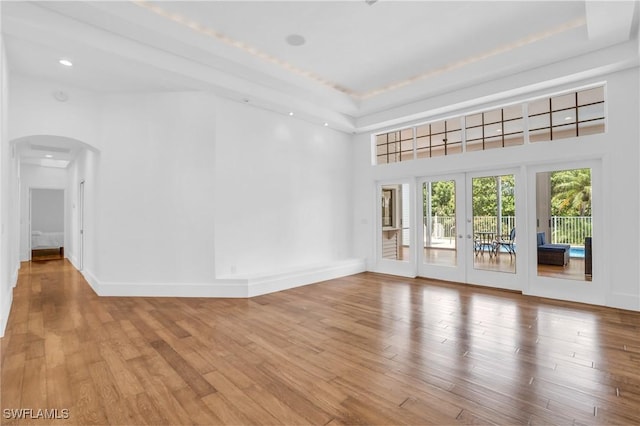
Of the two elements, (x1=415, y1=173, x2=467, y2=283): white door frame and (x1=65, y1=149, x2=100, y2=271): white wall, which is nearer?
(x1=65, y1=149, x2=100, y2=271): white wall

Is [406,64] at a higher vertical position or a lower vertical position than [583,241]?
higher

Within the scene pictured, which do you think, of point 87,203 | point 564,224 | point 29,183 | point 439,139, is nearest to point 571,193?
point 564,224

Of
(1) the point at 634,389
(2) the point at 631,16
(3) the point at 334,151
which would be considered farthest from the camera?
(3) the point at 334,151

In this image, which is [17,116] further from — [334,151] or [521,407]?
[521,407]

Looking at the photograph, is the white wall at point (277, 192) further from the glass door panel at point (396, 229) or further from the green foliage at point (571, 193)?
the green foliage at point (571, 193)

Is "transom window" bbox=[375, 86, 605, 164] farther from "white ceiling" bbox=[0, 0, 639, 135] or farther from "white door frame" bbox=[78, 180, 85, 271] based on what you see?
"white door frame" bbox=[78, 180, 85, 271]

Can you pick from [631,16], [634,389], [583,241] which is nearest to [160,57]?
[631,16]

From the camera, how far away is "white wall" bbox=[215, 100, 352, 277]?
5.37 metres

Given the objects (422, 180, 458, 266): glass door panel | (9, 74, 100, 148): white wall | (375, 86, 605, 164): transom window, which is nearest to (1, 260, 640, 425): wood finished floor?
(422, 180, 458, 266): glass door panel

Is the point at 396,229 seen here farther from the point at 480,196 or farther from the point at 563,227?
the point at 563,227

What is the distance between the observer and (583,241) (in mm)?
4688

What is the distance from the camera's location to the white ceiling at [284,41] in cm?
358

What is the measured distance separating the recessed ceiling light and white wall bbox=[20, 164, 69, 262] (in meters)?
8.39

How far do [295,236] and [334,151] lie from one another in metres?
2.20
